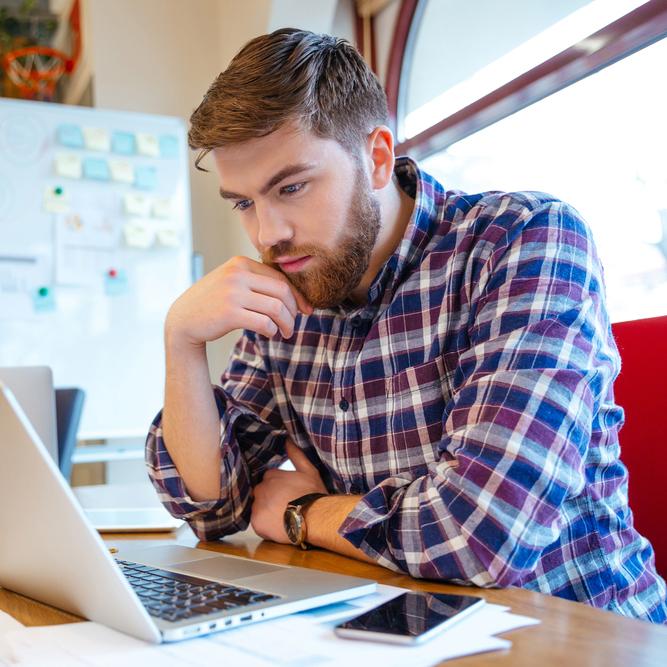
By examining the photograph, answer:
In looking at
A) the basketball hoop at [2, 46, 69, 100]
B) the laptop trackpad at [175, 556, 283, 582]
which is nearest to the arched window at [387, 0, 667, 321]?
the laptop trackpad at [175, 556, 283, 582]

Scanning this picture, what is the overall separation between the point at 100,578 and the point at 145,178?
2774 millimetres

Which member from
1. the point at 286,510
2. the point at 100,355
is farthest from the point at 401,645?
the point at 100,355

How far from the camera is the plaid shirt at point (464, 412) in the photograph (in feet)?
2.46

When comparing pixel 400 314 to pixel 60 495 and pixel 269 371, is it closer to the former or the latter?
pixel 269 371

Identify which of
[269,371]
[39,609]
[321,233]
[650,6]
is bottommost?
[39,609]

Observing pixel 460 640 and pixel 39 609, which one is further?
pixel 39 609

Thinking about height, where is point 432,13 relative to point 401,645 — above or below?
above

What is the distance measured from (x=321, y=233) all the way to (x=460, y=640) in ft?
2.21

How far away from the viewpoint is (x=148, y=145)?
10.4 ft

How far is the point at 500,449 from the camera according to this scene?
76 cm

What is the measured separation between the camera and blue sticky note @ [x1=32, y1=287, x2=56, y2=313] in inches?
114

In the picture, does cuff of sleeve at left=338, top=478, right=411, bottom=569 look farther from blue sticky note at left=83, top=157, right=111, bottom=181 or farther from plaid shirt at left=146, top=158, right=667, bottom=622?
blue sticky note at left=83, top=157, right=111, bottom=181

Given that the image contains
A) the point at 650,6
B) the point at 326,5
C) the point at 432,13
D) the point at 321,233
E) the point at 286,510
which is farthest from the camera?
the point at 326,5

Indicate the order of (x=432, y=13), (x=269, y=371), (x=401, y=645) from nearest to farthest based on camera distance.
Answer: (x=401, y=645), (x=269, y=371), (x=432, y=13)
